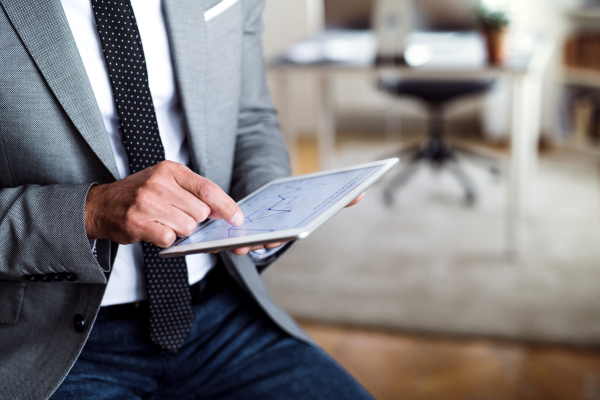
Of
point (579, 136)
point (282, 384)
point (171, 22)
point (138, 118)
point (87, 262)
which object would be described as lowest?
point (579, 136)

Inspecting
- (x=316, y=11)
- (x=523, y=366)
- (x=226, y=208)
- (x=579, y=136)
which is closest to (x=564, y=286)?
(x=523, y=366)

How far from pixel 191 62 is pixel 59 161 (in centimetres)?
26

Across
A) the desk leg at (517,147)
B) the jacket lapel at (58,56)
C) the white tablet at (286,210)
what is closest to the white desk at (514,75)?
the desk leg at (517,147)

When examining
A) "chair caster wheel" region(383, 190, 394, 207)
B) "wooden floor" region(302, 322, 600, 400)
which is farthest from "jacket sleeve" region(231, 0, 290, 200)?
"chair caster wheel" region(383, 190, 394, 207)

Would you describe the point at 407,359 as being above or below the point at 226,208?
below

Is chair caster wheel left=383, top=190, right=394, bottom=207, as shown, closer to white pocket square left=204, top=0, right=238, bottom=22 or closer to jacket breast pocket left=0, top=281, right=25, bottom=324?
white pocket square left=204, top=0, right=238, bottom=22

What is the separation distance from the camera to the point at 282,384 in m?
0.95

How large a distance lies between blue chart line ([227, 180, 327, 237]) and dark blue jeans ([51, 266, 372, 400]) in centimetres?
29

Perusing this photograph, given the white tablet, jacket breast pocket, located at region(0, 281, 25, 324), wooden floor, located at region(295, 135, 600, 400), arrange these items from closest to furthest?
the white tablet → jacket breast pocket, located at region(0, 281, 25, 324) → wooden floor, located at region(295, 135, 600, 400)

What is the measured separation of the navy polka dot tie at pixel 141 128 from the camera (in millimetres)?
868

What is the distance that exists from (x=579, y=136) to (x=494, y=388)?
2.36m

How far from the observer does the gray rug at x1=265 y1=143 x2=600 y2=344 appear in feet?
7.07

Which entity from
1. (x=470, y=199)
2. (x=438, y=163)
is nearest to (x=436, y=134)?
(x=438, y=163)

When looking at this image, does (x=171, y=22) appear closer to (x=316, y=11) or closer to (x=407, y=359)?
(x=407, y=359)
